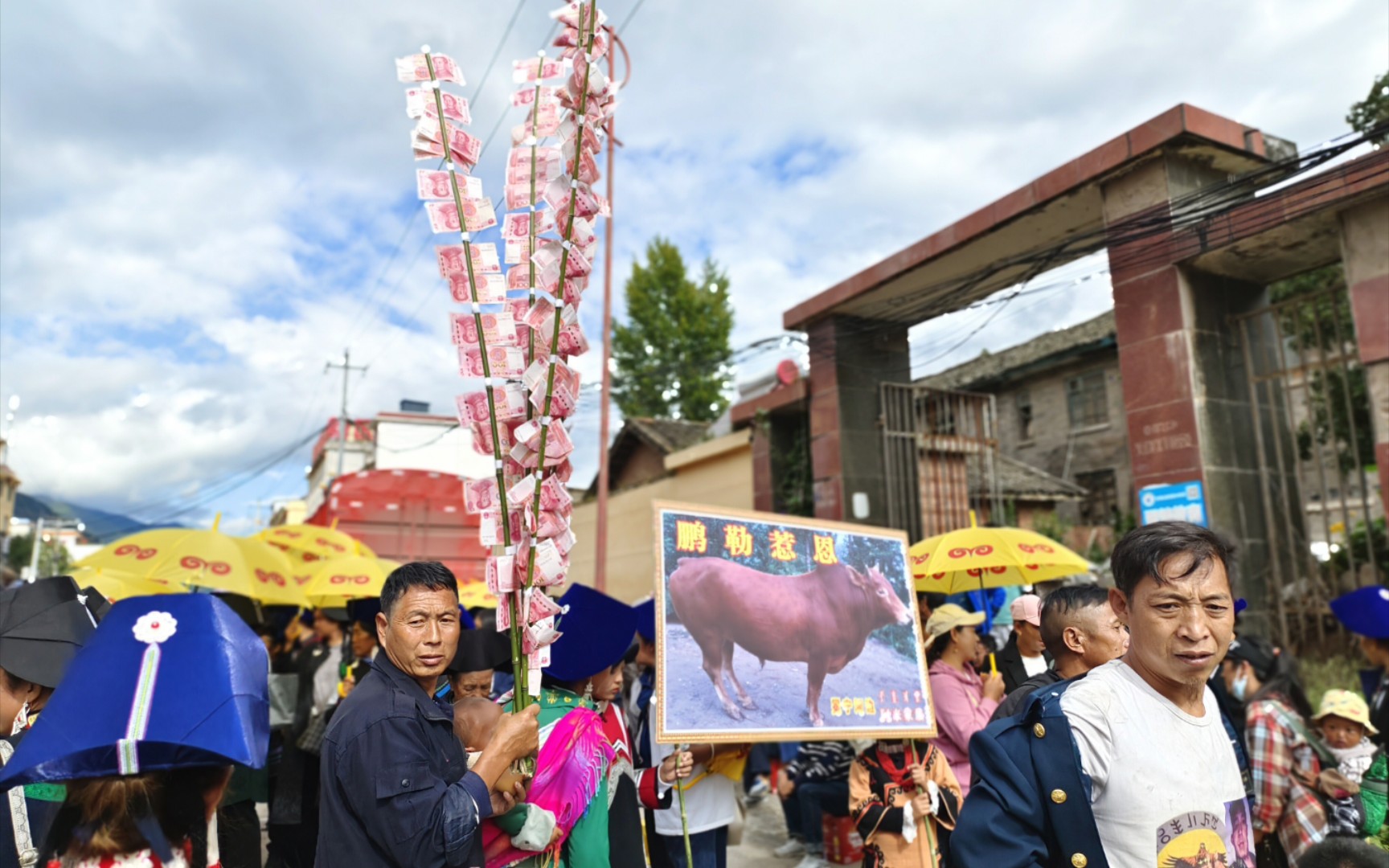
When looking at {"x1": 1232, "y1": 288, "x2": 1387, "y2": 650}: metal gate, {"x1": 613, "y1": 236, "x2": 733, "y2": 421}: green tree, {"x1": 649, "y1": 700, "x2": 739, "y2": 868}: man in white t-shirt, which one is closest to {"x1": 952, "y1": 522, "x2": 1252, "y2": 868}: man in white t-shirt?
{"x1": 649, "y1": 700, "x2": 739, "y2": 868}: man in white t-shirt

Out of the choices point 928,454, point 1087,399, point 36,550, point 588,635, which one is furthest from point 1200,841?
point 36,550

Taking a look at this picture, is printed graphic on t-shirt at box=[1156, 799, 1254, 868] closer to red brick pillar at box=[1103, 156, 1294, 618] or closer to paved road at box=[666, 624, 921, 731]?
paved road at box=[666, 624, 921, 731]

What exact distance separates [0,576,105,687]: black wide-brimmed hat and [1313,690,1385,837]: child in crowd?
4916mm

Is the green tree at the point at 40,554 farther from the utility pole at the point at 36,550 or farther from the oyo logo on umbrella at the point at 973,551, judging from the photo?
the oyo logo on umbrella at the point at 973,551

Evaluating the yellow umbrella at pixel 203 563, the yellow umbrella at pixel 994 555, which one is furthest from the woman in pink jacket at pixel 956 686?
the yellow umbrella at pixel 203 563

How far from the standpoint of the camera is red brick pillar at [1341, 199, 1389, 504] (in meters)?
6.88

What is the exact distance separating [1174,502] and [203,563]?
786cm

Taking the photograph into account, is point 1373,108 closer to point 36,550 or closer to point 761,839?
point 761,839

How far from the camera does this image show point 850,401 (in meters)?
11.4

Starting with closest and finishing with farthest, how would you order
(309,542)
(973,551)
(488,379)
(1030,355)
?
(488,379), (973,551), (309,542), (1030,355)

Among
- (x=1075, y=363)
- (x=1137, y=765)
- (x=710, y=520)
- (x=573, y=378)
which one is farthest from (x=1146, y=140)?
(x=1075, y=363)

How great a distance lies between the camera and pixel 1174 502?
777cm

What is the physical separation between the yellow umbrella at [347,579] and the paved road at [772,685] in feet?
12.1

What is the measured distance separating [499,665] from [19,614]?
1502mm
